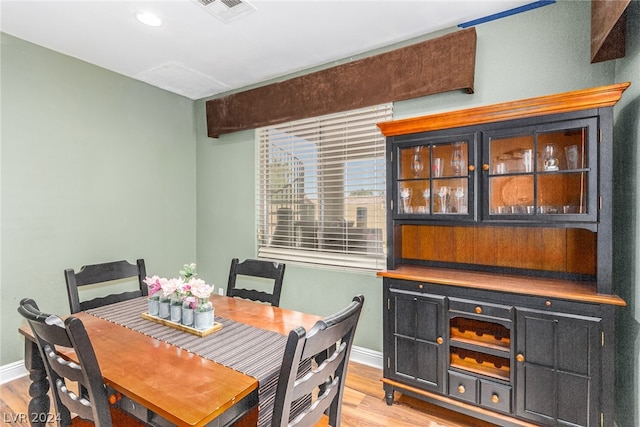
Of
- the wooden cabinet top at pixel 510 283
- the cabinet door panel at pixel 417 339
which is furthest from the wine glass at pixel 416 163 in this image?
the cabinet door panel at pixel 417 339

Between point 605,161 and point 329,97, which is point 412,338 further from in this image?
point 329,97

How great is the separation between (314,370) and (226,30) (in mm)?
2467

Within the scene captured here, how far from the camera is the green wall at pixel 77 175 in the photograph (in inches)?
102

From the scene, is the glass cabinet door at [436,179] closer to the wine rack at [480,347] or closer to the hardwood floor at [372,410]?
the wine rack at [480,347]

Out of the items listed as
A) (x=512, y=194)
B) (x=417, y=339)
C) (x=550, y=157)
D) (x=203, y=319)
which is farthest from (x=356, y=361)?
(x=550, y=157)

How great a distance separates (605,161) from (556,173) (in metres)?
0.22

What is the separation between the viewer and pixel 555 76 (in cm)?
213

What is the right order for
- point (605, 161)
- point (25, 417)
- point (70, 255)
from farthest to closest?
1. point (70, 255)
2. point (25, 417)
3. point (605, 161)

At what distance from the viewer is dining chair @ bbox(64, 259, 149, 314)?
1987 millimetres

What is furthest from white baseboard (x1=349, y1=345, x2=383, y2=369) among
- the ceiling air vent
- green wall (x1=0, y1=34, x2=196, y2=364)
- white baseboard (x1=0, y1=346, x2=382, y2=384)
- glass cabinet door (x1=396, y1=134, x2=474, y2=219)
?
the ceiling air vent

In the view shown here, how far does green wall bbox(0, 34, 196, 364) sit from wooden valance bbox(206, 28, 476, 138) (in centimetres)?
76

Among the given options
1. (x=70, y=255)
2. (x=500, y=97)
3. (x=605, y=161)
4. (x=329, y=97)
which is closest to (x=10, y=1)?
(x=70, y=255)

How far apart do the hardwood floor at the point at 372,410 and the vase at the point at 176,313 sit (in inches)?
48.7

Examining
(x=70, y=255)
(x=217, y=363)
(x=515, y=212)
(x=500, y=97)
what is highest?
(x=500, y=97)
